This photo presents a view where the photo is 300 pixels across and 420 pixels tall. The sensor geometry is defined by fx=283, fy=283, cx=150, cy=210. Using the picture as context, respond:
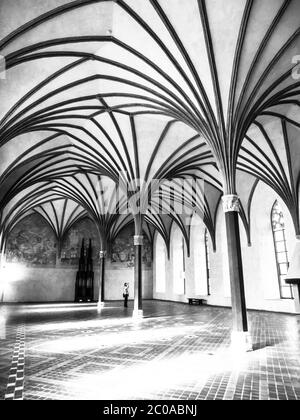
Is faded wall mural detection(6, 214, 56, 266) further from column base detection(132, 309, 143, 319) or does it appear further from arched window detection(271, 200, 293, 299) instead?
arched window detection(271, 200, 293, 299)

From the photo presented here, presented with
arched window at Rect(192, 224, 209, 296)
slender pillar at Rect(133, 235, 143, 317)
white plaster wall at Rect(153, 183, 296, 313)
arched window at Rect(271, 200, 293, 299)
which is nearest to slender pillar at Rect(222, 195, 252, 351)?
slender pillar at Rect(133, 235, 143, 317)

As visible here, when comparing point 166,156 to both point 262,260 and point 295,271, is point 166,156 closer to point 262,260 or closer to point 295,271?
point 295,271

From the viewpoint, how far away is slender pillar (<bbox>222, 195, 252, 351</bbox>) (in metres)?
8.23

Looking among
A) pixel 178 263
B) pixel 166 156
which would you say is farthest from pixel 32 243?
pixel 166 156

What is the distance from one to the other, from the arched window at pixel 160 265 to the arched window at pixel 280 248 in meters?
16.3

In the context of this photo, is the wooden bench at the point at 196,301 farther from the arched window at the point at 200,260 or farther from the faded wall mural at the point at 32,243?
the faded wall mural at the point at 32,243

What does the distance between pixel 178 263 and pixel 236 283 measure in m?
22.0

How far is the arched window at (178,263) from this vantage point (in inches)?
1182

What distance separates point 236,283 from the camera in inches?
352

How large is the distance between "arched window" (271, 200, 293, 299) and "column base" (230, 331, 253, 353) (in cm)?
1125

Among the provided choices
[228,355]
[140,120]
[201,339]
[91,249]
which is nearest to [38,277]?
[91,249]

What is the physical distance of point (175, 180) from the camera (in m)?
21.9

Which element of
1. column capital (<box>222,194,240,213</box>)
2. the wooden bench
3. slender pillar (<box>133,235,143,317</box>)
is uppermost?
column capital (<box>222,194,240,213</box>)

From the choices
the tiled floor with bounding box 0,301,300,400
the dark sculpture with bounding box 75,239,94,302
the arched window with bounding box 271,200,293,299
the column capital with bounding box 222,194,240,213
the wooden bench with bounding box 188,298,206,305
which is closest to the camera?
the tiled floor with bounding box 0,301,300,400
